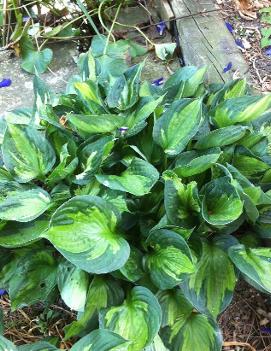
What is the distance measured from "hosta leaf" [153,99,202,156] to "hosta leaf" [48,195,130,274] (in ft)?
0.87

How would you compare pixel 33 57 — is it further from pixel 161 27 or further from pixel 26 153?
pixel 26 153

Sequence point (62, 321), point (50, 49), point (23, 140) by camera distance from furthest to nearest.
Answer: point (50, 49), point (62, 321), point (23, 140)

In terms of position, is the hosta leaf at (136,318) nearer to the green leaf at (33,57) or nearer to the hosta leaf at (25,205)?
the hosta leaf at (25,205)

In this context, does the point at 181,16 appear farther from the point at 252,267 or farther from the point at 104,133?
the point at 252,267

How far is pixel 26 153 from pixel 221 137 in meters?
0.54

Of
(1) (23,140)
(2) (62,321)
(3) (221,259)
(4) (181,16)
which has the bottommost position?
(2) (62,321)

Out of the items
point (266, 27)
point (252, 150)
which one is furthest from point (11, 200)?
point (266, 27)

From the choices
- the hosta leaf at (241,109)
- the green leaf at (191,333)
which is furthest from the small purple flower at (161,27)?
the green leaf at (191,333)

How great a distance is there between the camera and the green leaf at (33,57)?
204 centimetres

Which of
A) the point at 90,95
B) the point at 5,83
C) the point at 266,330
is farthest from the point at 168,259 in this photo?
the point at 5,83

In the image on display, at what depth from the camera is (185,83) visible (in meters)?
1.62

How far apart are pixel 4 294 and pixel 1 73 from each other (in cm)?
94

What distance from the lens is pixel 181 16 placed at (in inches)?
85.3

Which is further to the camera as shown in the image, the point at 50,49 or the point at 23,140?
the point at 50,49
